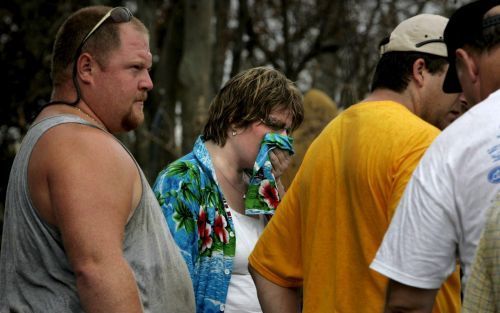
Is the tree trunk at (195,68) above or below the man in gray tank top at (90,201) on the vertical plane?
below

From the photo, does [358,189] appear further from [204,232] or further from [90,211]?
[204,232]

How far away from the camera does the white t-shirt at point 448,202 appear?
2545 mm

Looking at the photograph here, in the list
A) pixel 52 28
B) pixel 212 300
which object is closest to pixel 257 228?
pixel 212 300

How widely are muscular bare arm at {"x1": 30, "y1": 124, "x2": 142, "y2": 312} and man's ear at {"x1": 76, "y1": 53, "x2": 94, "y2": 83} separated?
0.93 ft

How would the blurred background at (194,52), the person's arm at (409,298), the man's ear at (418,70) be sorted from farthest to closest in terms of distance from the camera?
1. the blurred background at (194,52)
2. the man's ear at (418,70)
3. the person's arm at (409,298)

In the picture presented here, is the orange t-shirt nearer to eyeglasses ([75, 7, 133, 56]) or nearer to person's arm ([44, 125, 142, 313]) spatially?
person's arm ([44, 125, 142, 313])

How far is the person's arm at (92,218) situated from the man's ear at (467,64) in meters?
1.12

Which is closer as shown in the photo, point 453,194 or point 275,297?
point 453,194

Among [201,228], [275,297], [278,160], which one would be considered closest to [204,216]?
[201,228]

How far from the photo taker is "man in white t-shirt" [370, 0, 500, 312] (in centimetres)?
255

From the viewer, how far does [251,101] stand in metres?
4.45

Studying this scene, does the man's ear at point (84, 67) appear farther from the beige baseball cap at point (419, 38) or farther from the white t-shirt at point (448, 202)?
the white t-shirt at point (448, 202)

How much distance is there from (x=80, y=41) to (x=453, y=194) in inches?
56.7

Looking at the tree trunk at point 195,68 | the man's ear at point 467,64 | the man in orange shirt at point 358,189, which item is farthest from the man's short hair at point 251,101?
the tree trunk at point 195,68
